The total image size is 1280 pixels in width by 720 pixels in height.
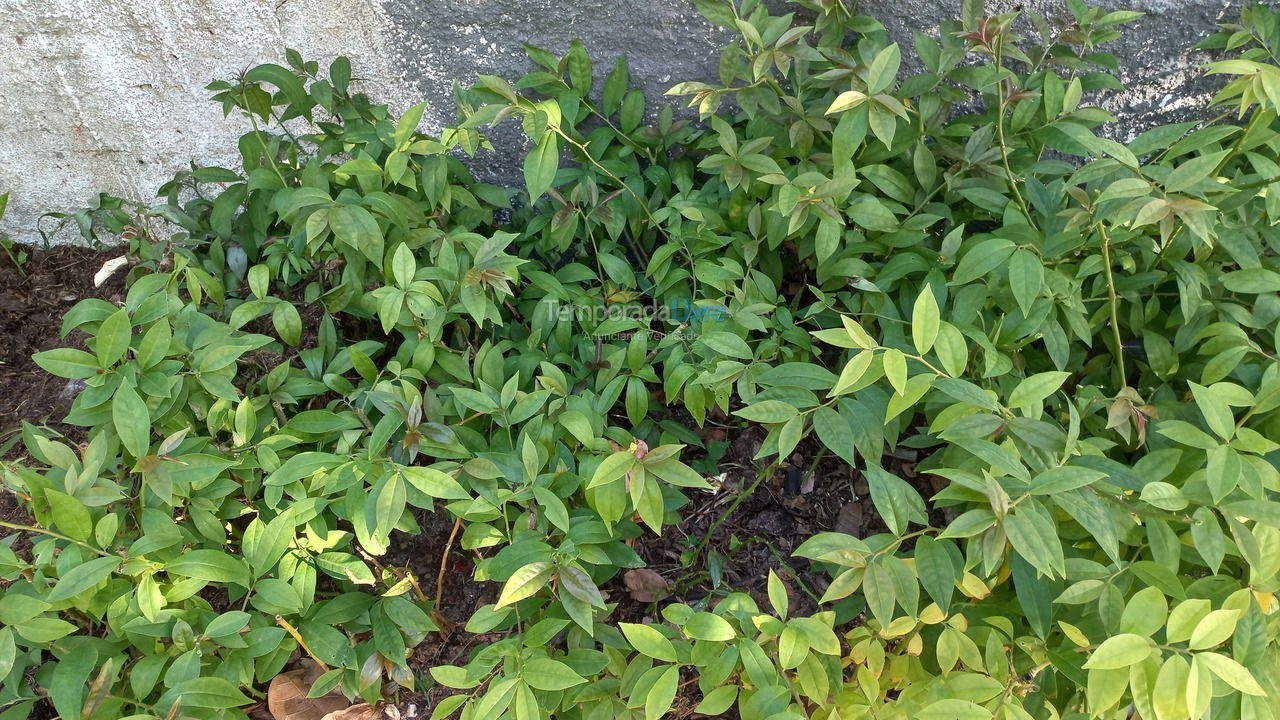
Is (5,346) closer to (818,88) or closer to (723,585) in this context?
(723,585)

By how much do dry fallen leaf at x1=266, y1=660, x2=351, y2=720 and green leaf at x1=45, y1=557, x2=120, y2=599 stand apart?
16.6 inches

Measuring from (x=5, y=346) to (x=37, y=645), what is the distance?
132 cm

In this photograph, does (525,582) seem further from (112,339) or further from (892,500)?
(112,339)

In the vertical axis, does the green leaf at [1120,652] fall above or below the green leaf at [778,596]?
above

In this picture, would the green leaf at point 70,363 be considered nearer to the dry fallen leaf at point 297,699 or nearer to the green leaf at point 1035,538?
the dry fallen leaf at point 297,699

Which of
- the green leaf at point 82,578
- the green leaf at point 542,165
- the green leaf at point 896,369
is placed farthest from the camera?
the green leaf at point 542,165

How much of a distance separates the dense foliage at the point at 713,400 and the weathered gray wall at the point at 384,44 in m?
0.15

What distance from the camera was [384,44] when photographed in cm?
217

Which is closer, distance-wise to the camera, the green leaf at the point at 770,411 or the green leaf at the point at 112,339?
the green leaf at the point at 770,411

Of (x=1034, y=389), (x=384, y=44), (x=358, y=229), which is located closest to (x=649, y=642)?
(x=1034, y=389)

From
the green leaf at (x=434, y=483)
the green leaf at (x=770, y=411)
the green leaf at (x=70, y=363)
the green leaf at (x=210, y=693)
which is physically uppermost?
the green leaf at (x=770, y=411)

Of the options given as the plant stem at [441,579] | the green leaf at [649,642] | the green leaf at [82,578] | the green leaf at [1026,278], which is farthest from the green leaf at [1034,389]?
the green leaf at [82,578]

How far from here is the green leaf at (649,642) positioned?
1.35 meters

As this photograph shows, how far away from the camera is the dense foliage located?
1317mm
